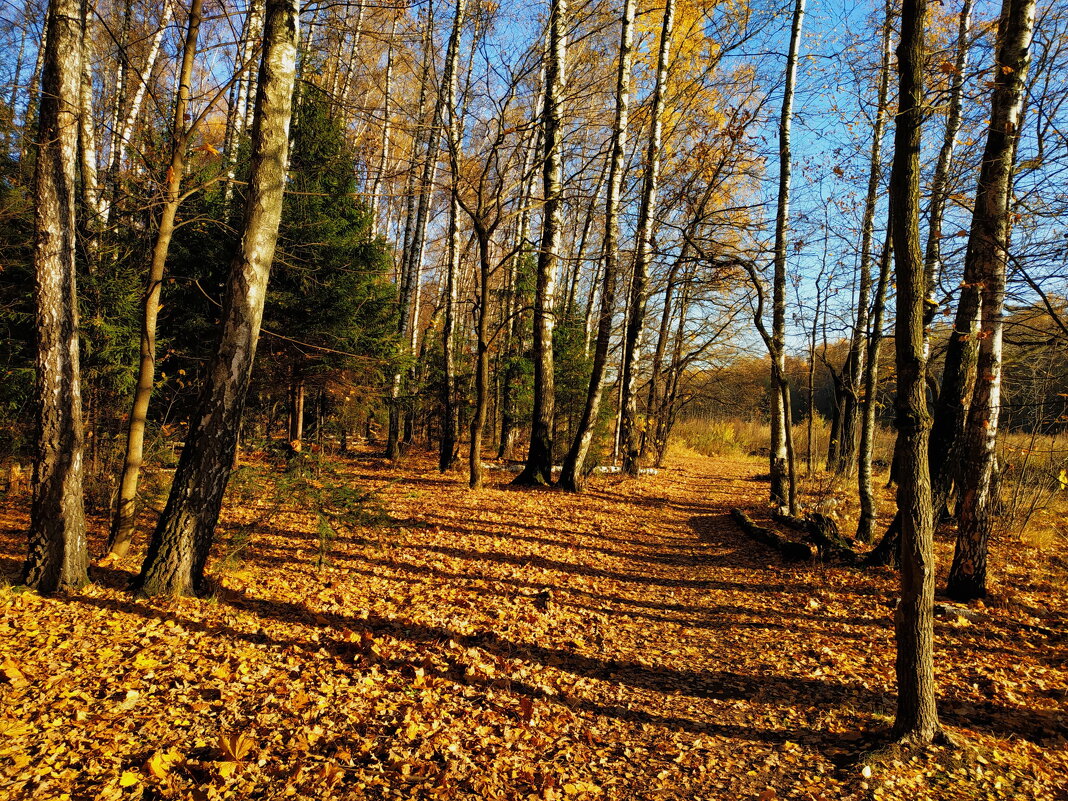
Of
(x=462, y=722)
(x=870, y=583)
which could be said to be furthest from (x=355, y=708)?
(x=870, y=583)

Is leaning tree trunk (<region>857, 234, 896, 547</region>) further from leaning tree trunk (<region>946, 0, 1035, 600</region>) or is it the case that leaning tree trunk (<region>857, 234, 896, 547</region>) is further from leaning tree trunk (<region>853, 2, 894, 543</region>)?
leaning tree trunk (<region>946, 0, 1035, 600</region>)

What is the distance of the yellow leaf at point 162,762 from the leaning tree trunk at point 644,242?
8.38m

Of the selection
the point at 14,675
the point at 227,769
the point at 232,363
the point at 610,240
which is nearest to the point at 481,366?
the point at 610,240

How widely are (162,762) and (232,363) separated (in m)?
2.91

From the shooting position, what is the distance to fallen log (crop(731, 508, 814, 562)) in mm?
7422

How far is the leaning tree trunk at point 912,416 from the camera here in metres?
3.33

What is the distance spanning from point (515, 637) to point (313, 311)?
8.86 m

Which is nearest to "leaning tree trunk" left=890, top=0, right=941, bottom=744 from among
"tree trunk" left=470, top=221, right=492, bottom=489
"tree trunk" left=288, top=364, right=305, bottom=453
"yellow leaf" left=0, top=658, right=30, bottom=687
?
"yellow leaf" left=0, top=658, right=30, bottom=687

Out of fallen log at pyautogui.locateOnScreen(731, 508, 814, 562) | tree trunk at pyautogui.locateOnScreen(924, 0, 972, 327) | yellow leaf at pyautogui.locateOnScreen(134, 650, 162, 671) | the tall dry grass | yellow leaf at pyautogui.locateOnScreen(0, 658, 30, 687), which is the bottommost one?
yellow leaf at pyautogui.locateOnScreen(134, 650, 162, 671)

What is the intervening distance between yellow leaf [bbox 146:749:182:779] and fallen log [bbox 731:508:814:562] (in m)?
6.95

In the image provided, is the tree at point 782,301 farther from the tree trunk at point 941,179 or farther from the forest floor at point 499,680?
the forest floor at point 499,680

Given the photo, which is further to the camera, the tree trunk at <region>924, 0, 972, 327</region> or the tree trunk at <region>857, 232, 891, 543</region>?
the tree trunk at <region>857, 232, 891, 543</region>

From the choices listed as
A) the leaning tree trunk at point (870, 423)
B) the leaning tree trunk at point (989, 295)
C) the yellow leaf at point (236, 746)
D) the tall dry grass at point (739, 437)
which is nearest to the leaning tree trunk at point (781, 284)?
the leaning tree trunk at point (870, 423)

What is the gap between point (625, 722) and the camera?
378cm
